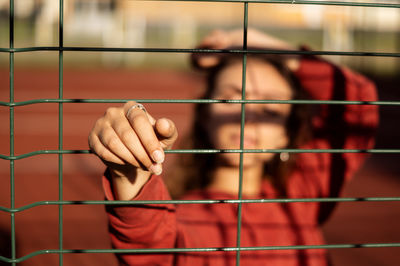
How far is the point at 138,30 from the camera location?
11.6 metres

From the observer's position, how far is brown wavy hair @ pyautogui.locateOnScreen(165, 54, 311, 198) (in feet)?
4.14

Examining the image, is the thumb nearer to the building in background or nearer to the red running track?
the red running track

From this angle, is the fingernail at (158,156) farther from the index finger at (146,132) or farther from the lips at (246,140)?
the lips at (246,140)

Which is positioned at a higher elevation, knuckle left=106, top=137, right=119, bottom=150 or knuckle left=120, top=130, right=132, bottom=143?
knuckle left=120, top=130, right=132, bottom=143

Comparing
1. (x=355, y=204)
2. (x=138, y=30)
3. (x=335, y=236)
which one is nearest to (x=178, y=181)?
(x=335, y=236)

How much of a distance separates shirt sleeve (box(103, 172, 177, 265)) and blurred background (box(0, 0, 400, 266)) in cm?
103

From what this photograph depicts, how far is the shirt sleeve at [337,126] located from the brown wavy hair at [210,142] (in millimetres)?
50

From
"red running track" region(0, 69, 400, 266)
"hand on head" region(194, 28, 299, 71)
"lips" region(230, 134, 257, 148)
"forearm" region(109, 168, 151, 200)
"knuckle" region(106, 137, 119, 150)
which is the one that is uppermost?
"hand on head" region(194, 28, 299, 71)

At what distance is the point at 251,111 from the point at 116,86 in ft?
24.3

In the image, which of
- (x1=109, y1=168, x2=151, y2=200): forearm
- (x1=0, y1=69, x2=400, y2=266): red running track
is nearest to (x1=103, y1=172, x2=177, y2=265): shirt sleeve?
(x1=109, y1=168, x2=151, y2=200): forearm

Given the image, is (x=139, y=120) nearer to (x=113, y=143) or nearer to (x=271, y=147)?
(x=113, y=143)

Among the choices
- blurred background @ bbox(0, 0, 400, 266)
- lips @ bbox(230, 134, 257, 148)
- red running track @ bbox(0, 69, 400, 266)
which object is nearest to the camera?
lips @ bbox(230, 134, 257, 148)

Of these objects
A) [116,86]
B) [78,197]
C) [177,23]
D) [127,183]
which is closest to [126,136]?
[127,183]

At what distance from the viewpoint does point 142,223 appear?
73cm
